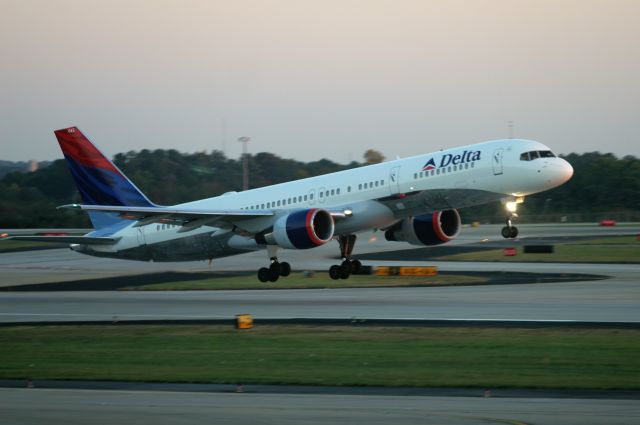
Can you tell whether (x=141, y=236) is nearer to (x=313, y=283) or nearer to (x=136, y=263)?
(x=313, y=283)

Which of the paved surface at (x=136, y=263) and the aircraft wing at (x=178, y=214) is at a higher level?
the aircraft wing at (x=178, y=214)

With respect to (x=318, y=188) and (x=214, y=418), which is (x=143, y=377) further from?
(x=318, y=188)

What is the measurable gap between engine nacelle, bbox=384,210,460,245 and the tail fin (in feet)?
42.2

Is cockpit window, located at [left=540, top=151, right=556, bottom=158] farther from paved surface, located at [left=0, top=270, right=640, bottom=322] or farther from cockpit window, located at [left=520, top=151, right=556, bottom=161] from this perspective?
paved surface, located at [left=0, top=270, right=640, bottom=322]

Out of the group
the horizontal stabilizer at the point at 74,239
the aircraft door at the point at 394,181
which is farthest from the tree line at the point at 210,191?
the aircraft door at the point at 394,181

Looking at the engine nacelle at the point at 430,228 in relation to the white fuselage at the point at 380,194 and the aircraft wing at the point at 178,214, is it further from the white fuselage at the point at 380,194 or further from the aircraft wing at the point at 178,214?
the aircraft wing at the point at 178,214

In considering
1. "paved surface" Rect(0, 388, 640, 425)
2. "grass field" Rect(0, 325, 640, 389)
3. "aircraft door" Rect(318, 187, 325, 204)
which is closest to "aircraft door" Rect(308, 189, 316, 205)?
"aircraft door" Rect(318, 187, 325, 204)

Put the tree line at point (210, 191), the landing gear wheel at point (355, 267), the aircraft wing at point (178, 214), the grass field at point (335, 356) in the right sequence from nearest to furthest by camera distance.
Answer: the grass field at point (335, 356) → the aircraft wing at point (178, 214) → the landing gear wheel at point (355, 267) → the tree line at point (210, 191)

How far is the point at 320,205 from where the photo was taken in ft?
138

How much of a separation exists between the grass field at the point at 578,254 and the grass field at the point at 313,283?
1313 centimetres

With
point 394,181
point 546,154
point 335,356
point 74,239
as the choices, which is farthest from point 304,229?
point 74,239

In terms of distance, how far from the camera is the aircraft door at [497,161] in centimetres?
3762

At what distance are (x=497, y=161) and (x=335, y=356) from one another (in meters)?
14.0

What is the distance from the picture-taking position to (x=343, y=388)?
73.9 feet
